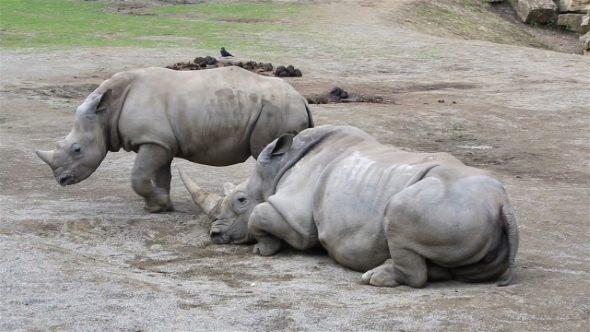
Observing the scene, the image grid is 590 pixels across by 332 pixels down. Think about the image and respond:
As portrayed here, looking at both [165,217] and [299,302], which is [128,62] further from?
[299,302]

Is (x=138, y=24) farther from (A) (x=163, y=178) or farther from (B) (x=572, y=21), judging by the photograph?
(A) (x=163, y=178)

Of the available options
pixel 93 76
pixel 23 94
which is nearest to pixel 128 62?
pixel 93 76

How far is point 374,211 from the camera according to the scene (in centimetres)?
614

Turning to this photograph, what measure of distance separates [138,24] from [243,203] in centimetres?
1602

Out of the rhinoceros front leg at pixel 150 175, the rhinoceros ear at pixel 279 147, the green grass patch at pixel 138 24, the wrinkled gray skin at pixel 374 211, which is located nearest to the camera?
the wrinkled gray skin at pixel 374 211

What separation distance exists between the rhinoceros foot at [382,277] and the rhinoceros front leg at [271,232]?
67 centimetres

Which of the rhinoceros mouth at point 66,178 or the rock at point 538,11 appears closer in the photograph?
the rhinoceros mouth at point 66,178

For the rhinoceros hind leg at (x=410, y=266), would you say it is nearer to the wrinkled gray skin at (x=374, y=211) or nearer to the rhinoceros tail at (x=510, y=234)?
the wrinkled gray skin at (x=374, y=211)

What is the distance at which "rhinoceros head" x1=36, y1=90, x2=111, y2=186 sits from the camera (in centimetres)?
809

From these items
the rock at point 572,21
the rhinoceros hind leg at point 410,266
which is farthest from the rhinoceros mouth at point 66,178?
the rock at point 572,21

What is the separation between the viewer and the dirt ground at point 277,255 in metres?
5.32

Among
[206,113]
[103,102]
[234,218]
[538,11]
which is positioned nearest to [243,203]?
[234,218]

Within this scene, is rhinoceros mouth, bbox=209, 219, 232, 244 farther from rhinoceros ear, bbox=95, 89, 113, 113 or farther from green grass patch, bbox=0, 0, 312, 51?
green grass patch, bbox=0, 0, 312, 51

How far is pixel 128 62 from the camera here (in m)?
17.3
